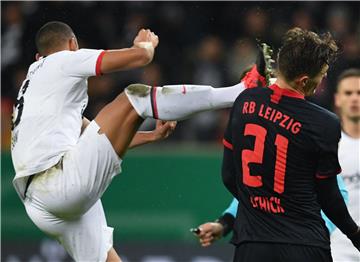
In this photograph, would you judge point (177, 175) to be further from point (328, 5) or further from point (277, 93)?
point (277, 93)

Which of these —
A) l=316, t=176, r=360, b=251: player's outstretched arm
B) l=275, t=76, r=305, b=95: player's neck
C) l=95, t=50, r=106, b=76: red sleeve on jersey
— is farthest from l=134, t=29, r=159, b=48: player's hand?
l=316, t=176, r=360, b=251: player's outstretched arm

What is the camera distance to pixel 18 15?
1140 cm

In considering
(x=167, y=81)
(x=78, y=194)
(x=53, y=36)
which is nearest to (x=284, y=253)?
(x=78, y=194)

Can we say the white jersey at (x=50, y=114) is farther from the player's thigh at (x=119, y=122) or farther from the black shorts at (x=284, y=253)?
the black shorts at (x=284, y=253)

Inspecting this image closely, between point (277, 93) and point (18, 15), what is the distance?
24.0 feet

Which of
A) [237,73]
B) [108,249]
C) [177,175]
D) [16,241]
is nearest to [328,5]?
[237,73]

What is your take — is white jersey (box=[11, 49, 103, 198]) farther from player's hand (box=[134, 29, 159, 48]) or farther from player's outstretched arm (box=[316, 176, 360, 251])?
player's outstretched arm (box=[316, 176, 360, 251])

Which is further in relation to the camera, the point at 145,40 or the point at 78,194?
the point at 78,194

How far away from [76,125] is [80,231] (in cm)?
72

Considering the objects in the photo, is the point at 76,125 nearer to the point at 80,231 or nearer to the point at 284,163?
the point at 80,231

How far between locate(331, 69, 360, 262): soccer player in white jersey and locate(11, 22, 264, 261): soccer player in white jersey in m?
1.65

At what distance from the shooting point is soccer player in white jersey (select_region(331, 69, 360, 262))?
6.34 m

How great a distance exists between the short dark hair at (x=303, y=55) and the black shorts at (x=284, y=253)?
91cm

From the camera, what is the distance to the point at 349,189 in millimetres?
6520
